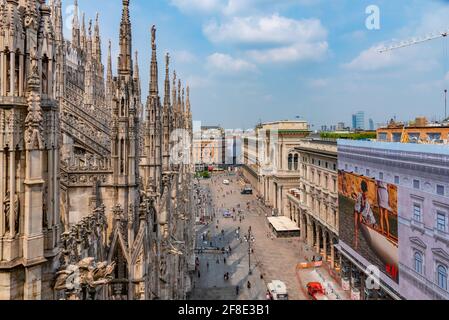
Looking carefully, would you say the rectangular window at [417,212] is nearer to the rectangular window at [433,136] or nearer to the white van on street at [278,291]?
the rectangular window at [433,136]

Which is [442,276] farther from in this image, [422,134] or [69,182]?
[69,182]

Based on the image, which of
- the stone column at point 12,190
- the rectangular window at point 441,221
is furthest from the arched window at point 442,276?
the stone column at point 12,190

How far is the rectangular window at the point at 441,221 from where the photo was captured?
22516mm

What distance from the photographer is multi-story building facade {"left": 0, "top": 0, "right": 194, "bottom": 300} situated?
19.7 ft

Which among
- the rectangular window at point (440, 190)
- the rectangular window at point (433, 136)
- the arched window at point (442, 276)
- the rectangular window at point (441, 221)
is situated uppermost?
the rectangular window at point (433, 136)

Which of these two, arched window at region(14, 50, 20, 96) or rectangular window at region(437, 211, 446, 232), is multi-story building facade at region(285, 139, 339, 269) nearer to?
rectangular window at region(437, 211, 446, 232)

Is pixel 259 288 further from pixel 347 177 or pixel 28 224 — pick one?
pixel 28 224

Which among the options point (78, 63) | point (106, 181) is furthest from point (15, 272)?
point (78, 63)

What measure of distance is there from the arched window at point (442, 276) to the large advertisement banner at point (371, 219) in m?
4.58

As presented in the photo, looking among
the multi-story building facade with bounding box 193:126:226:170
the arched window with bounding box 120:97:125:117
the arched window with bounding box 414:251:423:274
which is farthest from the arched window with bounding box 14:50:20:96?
the multi-story building facade with bounding box 193:126:226:170

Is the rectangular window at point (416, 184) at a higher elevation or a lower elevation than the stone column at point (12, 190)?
lower

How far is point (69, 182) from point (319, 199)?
127 feet
